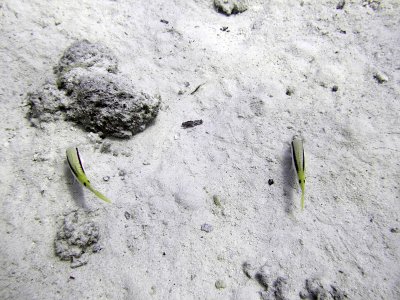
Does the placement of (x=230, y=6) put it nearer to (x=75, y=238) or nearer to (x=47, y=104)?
(x=47, y=104)

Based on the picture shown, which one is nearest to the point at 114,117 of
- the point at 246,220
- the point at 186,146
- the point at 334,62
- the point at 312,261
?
the point at 186,146

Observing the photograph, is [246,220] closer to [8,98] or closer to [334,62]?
[334,62]

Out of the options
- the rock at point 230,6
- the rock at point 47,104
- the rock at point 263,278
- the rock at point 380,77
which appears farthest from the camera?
the rock at point 230,6

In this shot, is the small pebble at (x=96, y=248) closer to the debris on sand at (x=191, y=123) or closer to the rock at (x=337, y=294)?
the debris on sand at (x=191, y=123)

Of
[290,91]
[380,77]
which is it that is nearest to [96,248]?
[290,91]

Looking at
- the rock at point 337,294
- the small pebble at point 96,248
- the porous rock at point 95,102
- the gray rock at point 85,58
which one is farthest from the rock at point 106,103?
the rock at point 337,294

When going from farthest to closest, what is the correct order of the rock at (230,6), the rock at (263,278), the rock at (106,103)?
1. the rock at (230,6)
2. the rock at (106,103)
3. the rock at (263,278)
